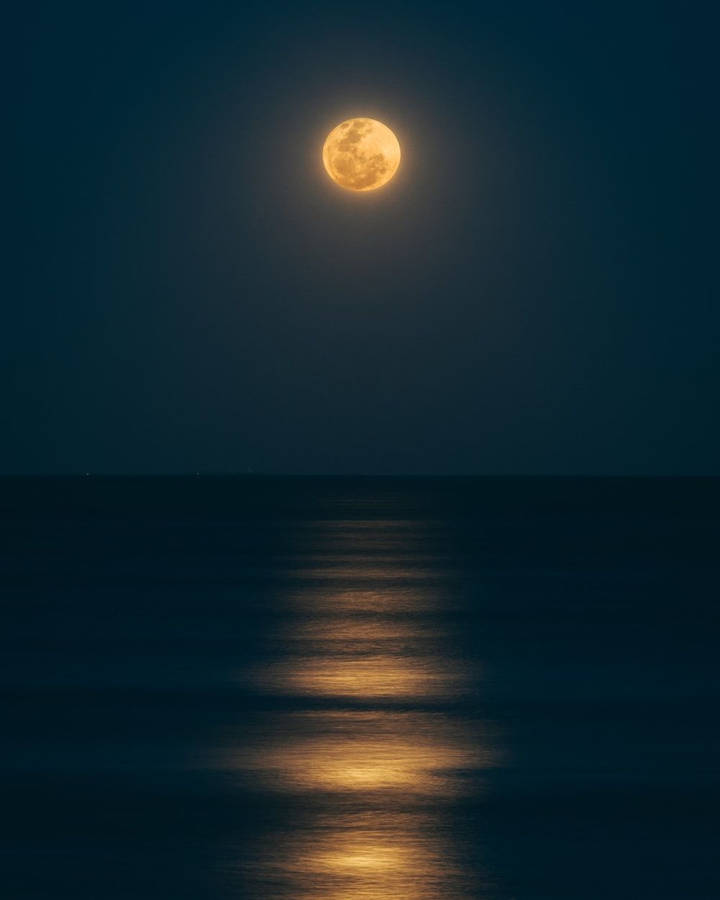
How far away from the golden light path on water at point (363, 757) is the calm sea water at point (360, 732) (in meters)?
0.01

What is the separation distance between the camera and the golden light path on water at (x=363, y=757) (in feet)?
12.0

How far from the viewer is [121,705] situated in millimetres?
5953

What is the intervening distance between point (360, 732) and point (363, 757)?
41 cm

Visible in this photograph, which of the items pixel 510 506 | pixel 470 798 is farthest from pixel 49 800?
pixel 510 506

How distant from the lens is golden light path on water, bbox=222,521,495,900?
367 centimetres

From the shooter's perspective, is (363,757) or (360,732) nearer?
(363,757)

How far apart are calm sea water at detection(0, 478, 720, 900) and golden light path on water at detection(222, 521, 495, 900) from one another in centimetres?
1

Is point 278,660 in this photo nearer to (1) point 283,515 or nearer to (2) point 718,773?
(2) point 718,773

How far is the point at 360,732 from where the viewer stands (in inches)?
210

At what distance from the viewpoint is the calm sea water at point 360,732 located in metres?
3.75

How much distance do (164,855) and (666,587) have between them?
7.38 m

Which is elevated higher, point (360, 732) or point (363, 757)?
point (360, 732)

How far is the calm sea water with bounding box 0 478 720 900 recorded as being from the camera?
3750 mm

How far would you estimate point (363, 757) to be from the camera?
4926 millimetres
